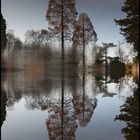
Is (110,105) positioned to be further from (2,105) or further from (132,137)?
(132,137)

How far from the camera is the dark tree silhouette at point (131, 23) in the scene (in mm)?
28408

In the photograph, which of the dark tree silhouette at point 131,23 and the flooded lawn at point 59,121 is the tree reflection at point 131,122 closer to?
the flooded lawn at point 59,121

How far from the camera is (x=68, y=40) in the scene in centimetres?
4309

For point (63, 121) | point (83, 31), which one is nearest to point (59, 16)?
point (83, 31)

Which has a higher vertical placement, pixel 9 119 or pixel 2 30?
pixel 2 30

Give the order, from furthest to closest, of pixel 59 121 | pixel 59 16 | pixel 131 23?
pixel 59 16, pixel 131 23, pixel 59 121

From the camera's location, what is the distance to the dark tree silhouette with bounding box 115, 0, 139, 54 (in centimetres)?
2841

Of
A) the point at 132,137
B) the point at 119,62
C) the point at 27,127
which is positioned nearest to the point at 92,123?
the point at 27,127

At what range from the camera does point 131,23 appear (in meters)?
29.7

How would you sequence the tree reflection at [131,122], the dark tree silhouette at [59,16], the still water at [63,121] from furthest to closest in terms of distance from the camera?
1. the dark tree silhouette at [59,16]
2. the still water at [63,121]
3. the tree reflection at [131,122]

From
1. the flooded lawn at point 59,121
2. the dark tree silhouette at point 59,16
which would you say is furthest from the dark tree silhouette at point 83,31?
the flooded lawn at point 59,121

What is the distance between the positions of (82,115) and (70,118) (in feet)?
2.08

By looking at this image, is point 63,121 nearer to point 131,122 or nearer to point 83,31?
point 131,122

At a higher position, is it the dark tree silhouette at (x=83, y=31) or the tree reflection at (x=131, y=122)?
the dark tree silhouette at (x=83, y=31)
